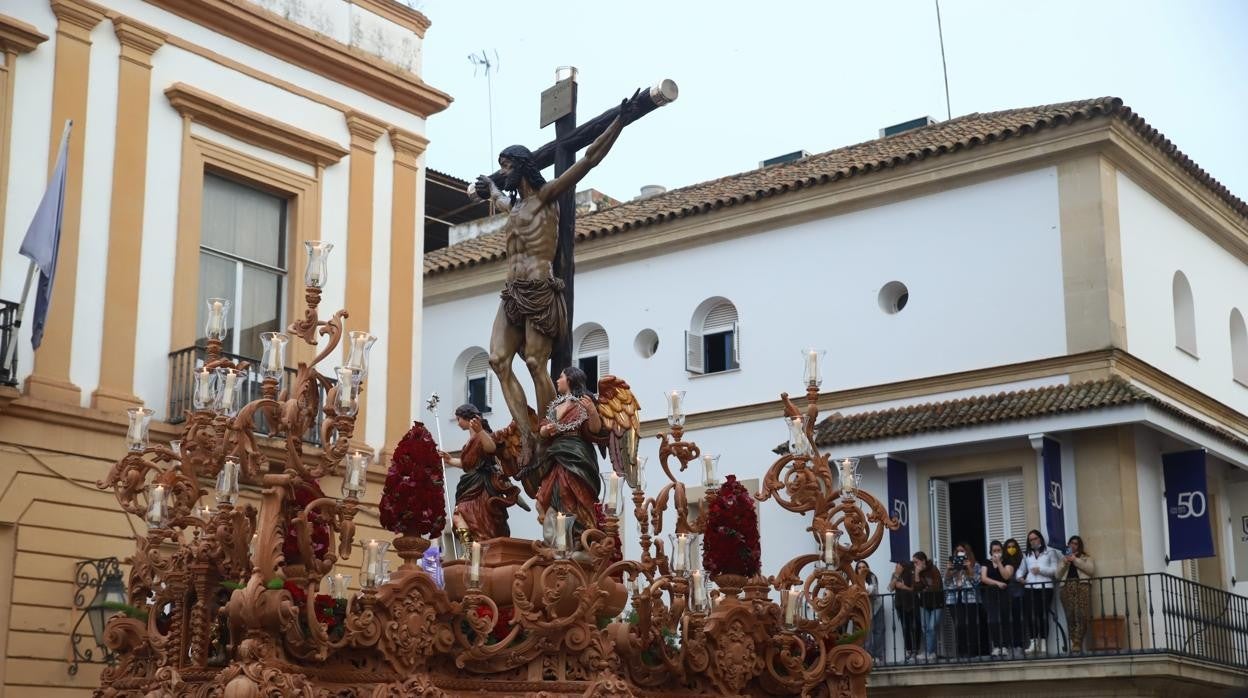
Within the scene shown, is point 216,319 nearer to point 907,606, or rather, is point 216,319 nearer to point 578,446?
point 578,446

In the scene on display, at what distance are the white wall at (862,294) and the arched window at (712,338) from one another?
155mm

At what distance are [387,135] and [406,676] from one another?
1021cm

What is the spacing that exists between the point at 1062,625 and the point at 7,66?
41.3 feet

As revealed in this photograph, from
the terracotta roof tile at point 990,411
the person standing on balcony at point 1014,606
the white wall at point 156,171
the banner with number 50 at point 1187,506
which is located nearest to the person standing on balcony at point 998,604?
the person standing on balcony at point 1014,606

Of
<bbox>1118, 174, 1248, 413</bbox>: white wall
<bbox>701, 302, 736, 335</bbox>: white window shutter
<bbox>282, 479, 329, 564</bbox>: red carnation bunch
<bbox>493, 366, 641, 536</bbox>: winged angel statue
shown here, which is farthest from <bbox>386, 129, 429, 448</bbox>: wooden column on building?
<bbox>1118, 174, 1248, 413</bbox>: white wall

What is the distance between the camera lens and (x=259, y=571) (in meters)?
7.83

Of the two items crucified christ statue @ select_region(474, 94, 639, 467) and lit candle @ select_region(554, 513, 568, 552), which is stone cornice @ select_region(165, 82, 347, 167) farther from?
lit candle @ select_region(554, 513, 568, 552)

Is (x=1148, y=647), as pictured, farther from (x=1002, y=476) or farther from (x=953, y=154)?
(x=953, y=154)

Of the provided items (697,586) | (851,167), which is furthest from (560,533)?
(851,167)

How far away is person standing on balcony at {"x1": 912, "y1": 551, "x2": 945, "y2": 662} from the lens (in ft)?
64.7

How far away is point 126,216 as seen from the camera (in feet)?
48.9

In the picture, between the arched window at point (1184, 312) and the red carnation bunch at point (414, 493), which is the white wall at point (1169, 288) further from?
the red carnation bunch at point (414, 493)

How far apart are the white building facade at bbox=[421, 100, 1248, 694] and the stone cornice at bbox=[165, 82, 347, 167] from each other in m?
7.18

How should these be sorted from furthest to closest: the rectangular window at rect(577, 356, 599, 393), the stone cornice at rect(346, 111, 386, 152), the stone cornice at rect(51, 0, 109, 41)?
the rectangular window at rect(577, 356, 599, 393) → the stone cornice at rect(346, 111, 386, 152) → the stone cornice at rect(51, 0, 109, 41)
